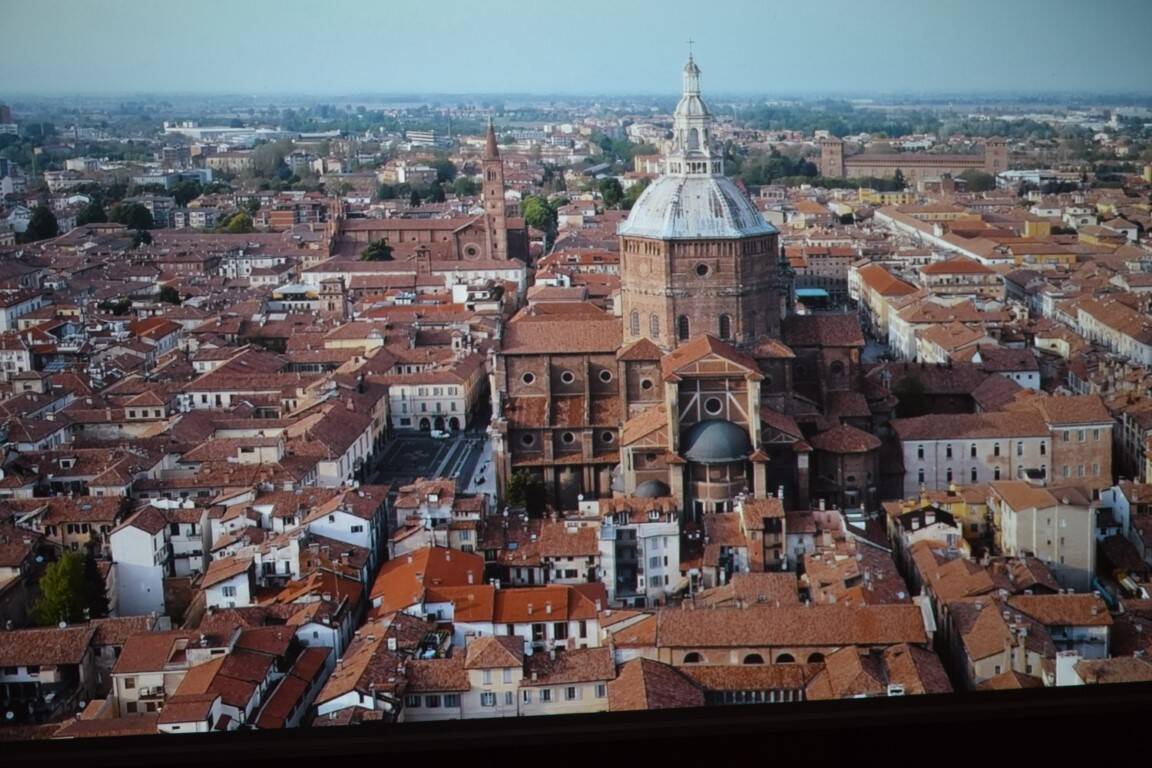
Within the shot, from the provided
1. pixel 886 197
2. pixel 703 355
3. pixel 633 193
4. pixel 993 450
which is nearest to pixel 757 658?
pixel 703 355

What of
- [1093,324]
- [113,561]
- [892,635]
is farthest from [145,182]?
[892,635]

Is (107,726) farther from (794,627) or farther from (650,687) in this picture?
(794,627)

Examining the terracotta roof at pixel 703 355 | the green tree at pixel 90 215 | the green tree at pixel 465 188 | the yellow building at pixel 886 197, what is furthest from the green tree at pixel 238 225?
the terracotta roof at pixel 703 355

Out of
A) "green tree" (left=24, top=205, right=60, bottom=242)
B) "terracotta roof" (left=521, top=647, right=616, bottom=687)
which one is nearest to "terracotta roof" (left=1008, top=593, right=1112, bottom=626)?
"terracotta roof" (left=521, top=647, right=616, bottom=687)

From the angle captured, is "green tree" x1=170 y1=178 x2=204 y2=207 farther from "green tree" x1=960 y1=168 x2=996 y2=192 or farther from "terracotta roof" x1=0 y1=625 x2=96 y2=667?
"terracotta roof" x1=0 y1=625 x2=96 y2=667

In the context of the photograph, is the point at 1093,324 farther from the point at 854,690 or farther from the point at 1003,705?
the point at 1003,705

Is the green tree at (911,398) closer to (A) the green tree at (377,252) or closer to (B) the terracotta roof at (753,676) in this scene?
Result: (B) the terracotta roof at (753,676)
